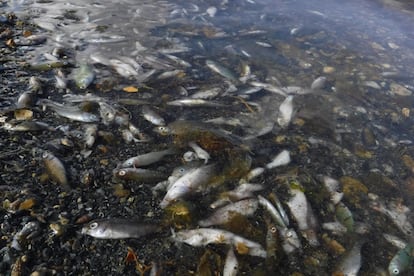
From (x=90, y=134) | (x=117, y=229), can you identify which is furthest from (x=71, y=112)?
(x=117, y=229)

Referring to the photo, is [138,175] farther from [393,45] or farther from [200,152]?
[393,45]

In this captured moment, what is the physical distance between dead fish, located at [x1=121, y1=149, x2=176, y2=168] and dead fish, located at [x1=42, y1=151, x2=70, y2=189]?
0.69 m

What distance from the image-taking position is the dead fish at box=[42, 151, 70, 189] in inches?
150

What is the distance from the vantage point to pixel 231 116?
5.50m

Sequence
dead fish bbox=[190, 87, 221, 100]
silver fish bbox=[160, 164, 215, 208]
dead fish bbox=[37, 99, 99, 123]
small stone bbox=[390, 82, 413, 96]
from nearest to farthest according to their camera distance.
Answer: silver fish bbox=[160, 164, 215, 208]
dead fish bbox=[37, 99, 99, 123]
dead fish bbox=[190, 87, 221, 100]
small stone bbox=[390, 82, 413, 96]

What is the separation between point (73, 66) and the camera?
6.12 m

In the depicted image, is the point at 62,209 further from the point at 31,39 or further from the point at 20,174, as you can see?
the point at 31,39

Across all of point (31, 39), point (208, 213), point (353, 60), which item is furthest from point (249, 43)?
point (208, 213)

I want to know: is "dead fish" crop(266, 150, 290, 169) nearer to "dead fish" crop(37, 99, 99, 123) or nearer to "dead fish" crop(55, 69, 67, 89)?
"dead fish" crop(37, 99, 99, 123)

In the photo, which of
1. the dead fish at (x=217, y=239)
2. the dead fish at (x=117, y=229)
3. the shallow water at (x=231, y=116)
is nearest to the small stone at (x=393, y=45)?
the shallow water at (x=231, y=116)

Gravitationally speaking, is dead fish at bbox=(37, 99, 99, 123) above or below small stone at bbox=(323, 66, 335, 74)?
above

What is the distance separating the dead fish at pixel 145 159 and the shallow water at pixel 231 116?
0.50ft

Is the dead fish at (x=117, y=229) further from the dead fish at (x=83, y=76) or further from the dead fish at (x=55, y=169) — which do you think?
the dead fish at (x=83, y=76)

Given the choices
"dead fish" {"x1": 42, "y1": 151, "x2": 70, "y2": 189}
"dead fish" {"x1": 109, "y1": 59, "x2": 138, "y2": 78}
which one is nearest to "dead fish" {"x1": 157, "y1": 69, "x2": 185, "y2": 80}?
"dead fish" {"x1": 109, "y1": 59, "x2": 138, "y2": 78}
